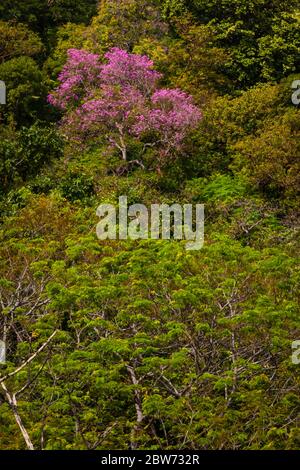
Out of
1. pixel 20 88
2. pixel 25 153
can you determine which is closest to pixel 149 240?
pixel 25 153

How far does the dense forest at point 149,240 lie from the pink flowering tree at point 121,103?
0.18 ft

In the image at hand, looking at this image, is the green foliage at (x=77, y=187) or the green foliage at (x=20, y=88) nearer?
the green foliage at (x=77, y=187)

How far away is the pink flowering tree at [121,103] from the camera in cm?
2098

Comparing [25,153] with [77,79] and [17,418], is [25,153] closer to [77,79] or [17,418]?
[77,79]

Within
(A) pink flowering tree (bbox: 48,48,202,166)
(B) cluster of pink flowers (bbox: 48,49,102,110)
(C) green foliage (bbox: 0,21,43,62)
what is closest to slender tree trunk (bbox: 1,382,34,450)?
(A) pink flowering tree (bbox: 48,48,202,166)

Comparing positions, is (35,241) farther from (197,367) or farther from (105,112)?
(105,112)

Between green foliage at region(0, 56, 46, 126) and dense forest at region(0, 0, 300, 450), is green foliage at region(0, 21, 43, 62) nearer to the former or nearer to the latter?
dense forest at region(0, 0, 300, 450)

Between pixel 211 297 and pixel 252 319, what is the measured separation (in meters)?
0.97

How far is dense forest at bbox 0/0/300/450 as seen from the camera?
10633mm

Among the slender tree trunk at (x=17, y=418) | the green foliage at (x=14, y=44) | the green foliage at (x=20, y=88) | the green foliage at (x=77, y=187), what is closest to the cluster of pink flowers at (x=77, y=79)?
the green foliage at (x=20, y=88)

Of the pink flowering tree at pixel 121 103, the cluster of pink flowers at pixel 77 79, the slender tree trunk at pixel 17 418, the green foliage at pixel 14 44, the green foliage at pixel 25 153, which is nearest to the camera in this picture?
the slender tree trunk at pixel 17 418

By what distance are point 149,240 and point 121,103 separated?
25.2 ft

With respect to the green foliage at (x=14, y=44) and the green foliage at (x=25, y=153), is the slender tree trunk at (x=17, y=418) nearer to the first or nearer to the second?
the green foliage at (x=25, y=153)

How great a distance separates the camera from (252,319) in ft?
37.5
